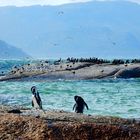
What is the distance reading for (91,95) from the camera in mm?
49594

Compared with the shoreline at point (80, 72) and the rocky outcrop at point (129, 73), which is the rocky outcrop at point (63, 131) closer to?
the shoreline at point (80, 72)

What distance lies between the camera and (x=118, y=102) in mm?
42375

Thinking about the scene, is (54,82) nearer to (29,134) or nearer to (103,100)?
(103,100)

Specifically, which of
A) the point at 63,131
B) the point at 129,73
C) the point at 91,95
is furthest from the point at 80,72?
the point at 63,131

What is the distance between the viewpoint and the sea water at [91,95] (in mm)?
37188

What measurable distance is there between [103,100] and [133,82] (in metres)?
20.1

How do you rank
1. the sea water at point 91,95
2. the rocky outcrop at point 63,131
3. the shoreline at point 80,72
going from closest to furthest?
the rocky outcrop at point 63,131
the sea water at point 91,95
the shoreline at point 80,72

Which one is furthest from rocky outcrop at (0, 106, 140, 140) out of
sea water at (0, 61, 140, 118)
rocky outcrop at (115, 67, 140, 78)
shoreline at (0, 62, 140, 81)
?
rocky outcrop at (115, 67, 140, 78)

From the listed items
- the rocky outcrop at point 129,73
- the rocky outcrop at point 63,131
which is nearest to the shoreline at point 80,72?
the rocky outcrop at point 129,73

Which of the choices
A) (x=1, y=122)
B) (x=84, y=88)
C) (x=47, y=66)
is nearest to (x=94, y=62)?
(x=47, y=66)

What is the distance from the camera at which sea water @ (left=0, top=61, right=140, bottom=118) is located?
3719cm

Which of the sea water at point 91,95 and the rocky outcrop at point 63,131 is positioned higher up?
the rocky outcrop at point 63,131

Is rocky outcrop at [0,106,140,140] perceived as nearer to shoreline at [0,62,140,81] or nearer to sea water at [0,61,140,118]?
sea water at [0,61,140,118]

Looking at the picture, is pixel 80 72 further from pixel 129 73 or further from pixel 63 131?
pixel 63 131
